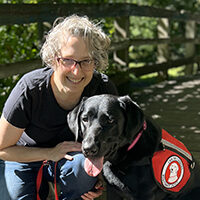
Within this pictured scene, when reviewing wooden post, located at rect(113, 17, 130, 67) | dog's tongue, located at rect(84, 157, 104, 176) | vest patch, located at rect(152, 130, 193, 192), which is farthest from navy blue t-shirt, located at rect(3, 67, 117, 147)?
wooden post, located at rect(113, 17, 130, 67)

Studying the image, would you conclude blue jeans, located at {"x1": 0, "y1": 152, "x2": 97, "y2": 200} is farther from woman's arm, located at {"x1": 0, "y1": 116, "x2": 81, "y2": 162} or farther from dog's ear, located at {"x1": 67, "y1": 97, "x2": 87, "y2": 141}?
dog's ear, located at {"x1": 67, "y1": 97, "x2": 87, "y2": 141}

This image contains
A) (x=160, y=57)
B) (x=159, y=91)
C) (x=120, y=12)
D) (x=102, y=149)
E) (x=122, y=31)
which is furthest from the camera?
(x=160, y=57)

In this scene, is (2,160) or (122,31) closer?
(2,160)

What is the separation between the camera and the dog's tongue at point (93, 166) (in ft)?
6.89

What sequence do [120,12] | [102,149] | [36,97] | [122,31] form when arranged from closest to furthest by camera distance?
[102,149]
[36,97]
[120,12]
[122,31]

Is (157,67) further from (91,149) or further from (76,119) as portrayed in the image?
(91,149)

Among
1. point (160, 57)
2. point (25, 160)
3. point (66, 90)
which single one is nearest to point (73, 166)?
point (25, 160)

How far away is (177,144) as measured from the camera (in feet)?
7.86

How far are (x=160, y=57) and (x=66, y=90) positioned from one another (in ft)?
18.7

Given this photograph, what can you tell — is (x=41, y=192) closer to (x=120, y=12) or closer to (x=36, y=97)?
(x=36, y=97)

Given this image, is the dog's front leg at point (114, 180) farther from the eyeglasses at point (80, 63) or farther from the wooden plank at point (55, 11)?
the wooden plank at point (55, 11)

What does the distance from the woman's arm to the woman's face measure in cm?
38

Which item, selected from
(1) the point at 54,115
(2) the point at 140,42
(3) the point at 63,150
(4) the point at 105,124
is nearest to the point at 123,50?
(2) the point at 140,42

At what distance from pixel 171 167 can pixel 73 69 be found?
0.86m
